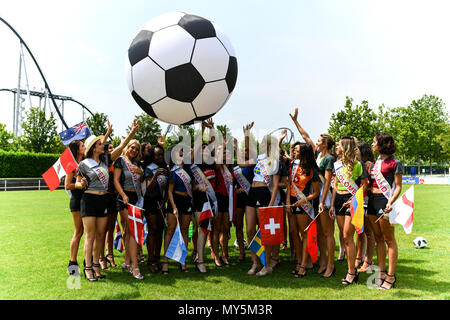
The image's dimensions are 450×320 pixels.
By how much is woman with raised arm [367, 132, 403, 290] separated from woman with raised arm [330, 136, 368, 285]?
227 millimetres

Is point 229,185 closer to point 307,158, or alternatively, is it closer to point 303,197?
point 303,197

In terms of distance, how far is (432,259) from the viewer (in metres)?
6.06

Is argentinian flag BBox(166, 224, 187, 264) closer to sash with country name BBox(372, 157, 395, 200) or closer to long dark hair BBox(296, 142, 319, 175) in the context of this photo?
long dark hair BBox(296, 142, 319, 175)

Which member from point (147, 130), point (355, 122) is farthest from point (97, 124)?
point (355, 122)

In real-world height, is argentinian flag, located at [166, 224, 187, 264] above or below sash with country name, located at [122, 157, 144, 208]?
below

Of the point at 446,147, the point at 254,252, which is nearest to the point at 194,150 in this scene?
the point at 254,252

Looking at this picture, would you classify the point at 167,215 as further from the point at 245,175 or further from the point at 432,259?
the point at 432,259

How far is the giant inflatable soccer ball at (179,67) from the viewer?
180 inches

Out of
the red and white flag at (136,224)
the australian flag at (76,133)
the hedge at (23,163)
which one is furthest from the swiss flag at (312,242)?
the hedge at (23,163)

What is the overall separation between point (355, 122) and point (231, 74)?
33066 millimetres

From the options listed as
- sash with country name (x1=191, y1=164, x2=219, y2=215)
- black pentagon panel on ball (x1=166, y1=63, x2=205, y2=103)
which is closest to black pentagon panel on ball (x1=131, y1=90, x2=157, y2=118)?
black pentagon panel on ball (x1=166, y1=63, x2=205, y2=103)

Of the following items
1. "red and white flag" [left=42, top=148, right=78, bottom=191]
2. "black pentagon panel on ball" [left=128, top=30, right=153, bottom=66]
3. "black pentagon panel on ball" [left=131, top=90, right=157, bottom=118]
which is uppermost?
"black pentagon panel on ball" [left=128, top=30, right=153, bottom=66]

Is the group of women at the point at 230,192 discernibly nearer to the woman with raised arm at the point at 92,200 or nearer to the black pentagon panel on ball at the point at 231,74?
the woman with raised arm at the point at 92,200

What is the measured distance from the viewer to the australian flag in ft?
20.7
